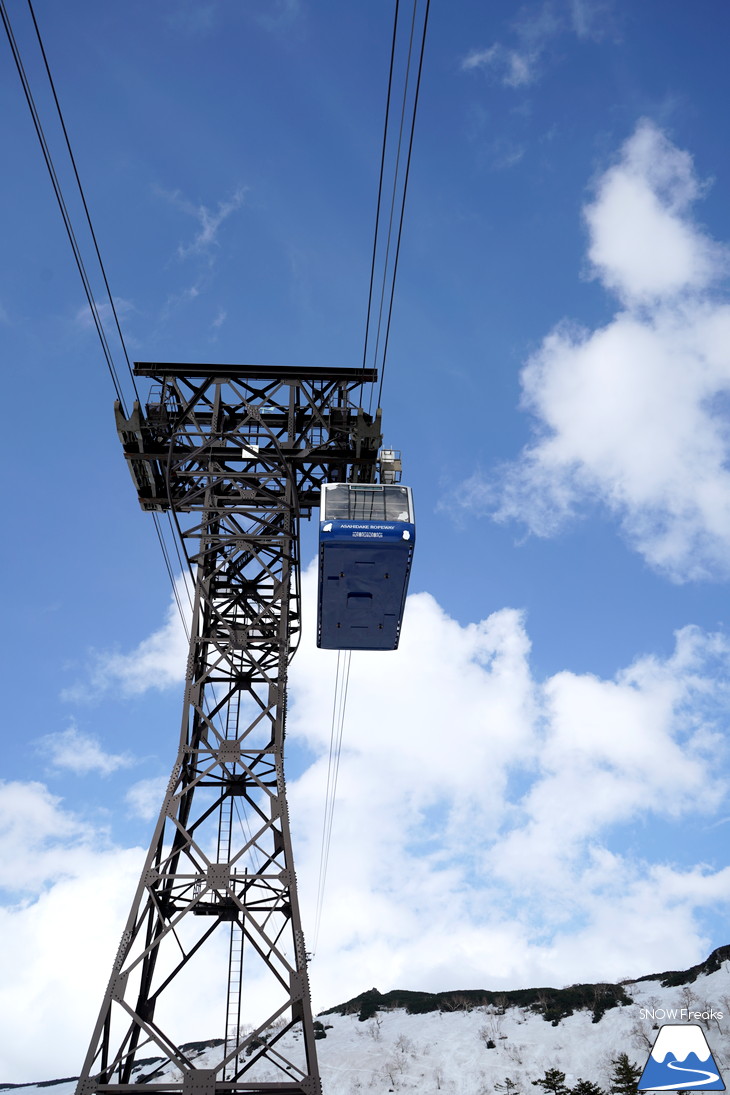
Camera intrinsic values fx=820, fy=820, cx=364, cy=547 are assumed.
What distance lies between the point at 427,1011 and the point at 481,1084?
28.9 ft

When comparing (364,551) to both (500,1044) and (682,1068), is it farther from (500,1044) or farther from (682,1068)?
(500,1044)

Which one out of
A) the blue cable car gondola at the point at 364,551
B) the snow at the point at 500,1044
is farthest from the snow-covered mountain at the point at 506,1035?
the blue cable car gondola at the point at 364,551

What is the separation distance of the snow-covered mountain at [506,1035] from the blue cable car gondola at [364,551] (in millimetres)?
13907

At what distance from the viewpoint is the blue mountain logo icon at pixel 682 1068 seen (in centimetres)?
1977

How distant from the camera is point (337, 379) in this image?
66.6ft

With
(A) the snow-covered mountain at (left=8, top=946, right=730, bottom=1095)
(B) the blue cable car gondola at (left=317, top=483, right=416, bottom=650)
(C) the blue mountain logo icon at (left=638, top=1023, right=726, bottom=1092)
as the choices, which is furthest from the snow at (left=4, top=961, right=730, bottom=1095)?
(B) the blue cable car gondola at (left=317, top=483, right=416, bottom=650)

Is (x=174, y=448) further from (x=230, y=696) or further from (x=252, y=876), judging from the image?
(x=252, y=876)

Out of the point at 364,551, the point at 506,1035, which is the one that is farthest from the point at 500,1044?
the point at 364,551

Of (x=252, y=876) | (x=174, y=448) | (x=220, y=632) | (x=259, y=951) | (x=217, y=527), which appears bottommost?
(x=259, y=951)

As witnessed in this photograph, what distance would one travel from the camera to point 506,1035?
27.9 meters

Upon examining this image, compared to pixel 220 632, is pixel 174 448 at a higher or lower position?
higher

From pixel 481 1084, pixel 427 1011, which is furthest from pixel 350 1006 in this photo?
pixel 481 1084

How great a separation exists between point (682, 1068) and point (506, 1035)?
29.3 feet

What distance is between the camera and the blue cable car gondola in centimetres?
1639
